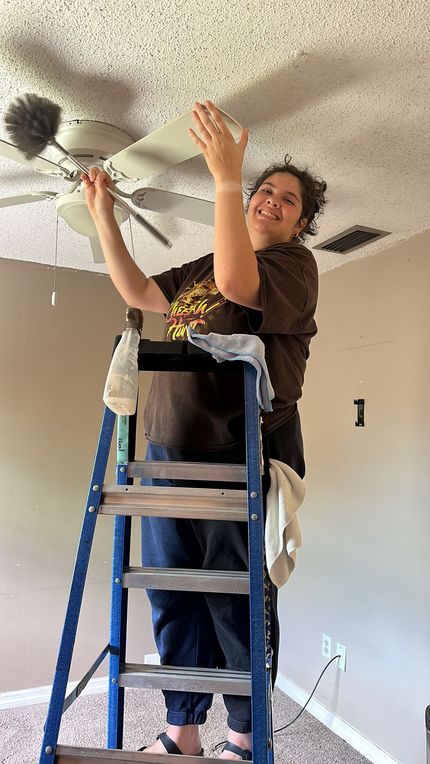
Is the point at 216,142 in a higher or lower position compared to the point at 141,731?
higher

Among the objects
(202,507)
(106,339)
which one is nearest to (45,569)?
(106,339)

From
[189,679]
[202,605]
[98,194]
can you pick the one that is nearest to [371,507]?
[202,605]

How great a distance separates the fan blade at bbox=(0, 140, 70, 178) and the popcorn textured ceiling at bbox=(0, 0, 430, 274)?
143mm

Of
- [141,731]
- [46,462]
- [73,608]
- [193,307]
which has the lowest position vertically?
[141,731]

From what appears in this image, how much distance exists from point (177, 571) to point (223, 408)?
→ 1.24 feet

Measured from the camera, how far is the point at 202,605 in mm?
1354

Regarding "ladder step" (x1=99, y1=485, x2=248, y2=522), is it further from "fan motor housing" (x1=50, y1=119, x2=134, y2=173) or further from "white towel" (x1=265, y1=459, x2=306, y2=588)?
"fan motor housing" (x1=50, y1=119, x2=134, y2=173)

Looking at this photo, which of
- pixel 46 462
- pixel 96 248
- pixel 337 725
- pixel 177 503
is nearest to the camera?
pixel 177 503

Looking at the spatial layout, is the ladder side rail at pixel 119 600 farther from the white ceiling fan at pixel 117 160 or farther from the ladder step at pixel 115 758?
the white ceiling fan at pixel 117 160

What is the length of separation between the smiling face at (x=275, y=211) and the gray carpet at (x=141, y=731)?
85.3 inches

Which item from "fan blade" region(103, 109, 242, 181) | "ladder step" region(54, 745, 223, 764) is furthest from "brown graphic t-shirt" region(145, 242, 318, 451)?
"ladder step" region(54, 745, 223, 764)

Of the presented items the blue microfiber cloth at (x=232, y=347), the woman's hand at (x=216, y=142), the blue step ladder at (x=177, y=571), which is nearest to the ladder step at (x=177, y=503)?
the blue step ladder at (x=177, y=571)

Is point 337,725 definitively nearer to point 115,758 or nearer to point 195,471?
point 115,758

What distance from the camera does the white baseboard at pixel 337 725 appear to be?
231 cm
